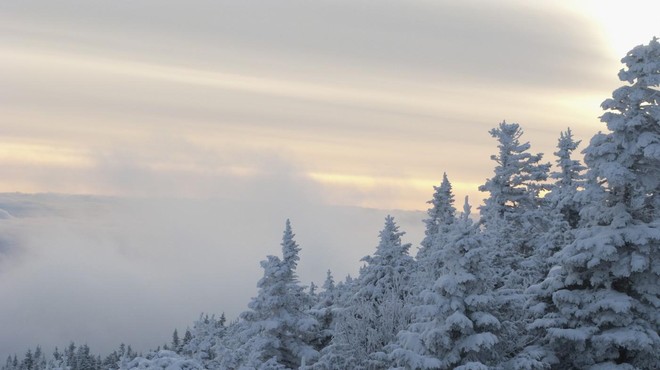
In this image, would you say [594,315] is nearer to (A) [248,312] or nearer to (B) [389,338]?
(B) [389,338]

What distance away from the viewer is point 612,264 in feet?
90.4

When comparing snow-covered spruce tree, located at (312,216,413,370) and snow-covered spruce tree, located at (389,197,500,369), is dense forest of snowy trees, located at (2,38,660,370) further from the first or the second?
snow-covered spruce tree, located at (312,216,413,370)

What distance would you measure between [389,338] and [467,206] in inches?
540

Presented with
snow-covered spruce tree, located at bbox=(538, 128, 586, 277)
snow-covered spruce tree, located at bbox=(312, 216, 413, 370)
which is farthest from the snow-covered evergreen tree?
snow-covered spruce tree, located at bbox=(312, 216, 413, 370)

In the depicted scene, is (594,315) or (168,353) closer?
(168,353)

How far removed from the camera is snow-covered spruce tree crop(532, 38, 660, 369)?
26.9 m

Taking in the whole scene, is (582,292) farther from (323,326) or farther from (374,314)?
(323,326)

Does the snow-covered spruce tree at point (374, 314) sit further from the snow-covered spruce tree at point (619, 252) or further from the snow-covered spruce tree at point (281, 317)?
the snow-covered spruce tree at point (619, 252)

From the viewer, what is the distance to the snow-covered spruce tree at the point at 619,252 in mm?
26938

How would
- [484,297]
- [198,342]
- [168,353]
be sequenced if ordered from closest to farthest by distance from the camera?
[168,353] < [484,297] < [198,342]

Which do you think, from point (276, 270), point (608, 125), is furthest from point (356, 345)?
point (608, 125)

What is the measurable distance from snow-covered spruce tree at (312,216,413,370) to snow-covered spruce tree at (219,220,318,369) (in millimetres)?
1723

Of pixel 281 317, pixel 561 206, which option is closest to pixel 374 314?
pixel 281 317

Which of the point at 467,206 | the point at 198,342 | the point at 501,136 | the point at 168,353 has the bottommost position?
the point at 198,342
